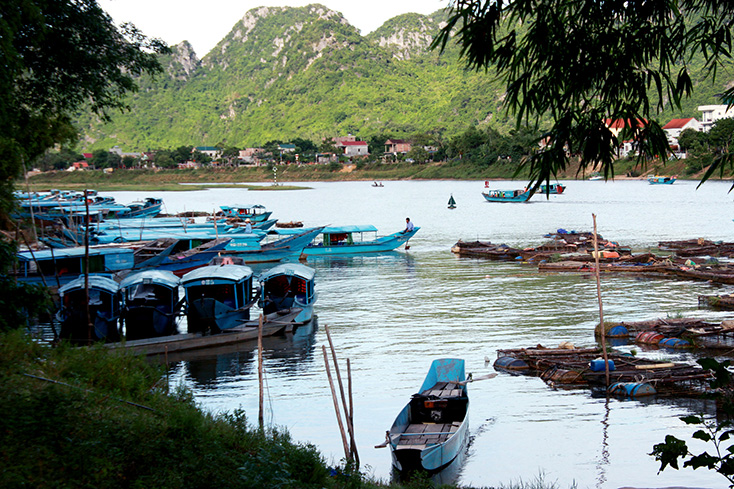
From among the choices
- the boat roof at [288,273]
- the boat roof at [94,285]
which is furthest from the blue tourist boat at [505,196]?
the boat roof at [94,285]

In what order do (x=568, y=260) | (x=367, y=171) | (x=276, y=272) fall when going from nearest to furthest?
(x=276, y=272)
(x=568, y=260)
(x=367, y=171)

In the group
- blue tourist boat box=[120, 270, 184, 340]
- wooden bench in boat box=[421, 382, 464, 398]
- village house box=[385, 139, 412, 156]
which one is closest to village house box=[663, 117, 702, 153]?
village house box=[385, 139, 412, 156]

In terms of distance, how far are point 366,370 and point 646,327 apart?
9.81 m

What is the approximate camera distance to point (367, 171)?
162750 mm

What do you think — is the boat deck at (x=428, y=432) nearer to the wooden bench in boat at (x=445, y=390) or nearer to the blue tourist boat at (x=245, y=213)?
the wooden bench in boat at (x=445, y=390)

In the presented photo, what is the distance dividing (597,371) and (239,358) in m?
10.7

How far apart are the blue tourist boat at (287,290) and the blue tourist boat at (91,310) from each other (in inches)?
215

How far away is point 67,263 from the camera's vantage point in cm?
2731

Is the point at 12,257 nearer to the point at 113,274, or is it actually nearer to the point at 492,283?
the point at 113,274

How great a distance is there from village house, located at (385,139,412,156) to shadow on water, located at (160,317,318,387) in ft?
465

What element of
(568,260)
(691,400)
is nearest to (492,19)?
(691,400)

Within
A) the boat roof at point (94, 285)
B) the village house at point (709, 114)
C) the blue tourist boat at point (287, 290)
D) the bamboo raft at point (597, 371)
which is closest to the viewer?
the bamboo raft at point (597, 371)

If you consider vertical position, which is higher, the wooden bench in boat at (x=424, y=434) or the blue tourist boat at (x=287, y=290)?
the blue tourist boat at (x=287, y=290)

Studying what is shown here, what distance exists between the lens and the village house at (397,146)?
162 metres
